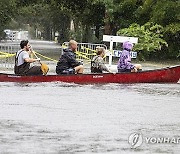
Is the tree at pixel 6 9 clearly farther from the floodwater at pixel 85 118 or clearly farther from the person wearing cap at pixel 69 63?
the floodwater at pixel 85 118

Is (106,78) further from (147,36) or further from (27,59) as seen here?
(147,36)

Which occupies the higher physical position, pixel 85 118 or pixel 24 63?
pixel 24 63

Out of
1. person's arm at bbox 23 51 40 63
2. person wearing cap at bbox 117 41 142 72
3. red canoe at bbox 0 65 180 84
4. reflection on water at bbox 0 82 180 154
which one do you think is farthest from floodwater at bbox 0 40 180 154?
person wearing cap at bbox 117 41 142 72

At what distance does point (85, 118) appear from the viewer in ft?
34.2

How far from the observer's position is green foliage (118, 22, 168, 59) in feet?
111

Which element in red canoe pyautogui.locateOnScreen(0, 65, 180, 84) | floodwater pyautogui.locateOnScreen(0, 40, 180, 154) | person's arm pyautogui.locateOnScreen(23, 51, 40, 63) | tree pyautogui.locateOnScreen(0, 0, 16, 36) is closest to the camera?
floodwater pyautogui.locateOnScreen(0, 40, 180, 154)

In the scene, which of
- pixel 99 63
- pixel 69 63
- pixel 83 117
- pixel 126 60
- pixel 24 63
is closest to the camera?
pixel 83 117

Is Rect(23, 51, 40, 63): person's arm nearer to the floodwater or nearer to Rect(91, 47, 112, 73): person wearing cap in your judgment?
the floodwater

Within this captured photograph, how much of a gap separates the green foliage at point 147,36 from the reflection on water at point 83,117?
16.9 m

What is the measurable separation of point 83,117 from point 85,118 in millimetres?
138

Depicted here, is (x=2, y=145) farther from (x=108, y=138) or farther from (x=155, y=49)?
(x=155, y=49)

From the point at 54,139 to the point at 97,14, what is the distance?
36.3m

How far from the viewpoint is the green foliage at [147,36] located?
1331 inches

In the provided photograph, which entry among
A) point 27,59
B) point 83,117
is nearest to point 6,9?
point 27,59
